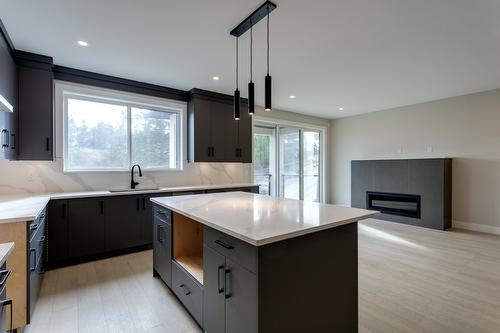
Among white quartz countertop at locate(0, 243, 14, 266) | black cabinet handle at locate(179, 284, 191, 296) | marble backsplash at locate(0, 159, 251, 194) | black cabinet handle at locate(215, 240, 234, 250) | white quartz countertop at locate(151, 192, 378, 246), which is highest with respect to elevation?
marble backsplash at locate(0, 159, 251, 194)

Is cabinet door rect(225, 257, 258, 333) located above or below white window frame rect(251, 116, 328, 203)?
below

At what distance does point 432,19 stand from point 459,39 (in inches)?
25.9

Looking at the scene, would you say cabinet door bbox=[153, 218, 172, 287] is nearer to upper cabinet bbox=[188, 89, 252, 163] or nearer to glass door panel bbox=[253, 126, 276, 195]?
upper cabinet bbox=[188, 89, 252, 163]

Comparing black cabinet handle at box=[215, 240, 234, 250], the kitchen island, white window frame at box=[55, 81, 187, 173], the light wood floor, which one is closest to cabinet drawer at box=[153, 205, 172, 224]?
the kitchen island

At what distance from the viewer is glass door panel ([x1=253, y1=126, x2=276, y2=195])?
5.79 meters

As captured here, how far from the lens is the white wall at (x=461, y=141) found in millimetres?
4496

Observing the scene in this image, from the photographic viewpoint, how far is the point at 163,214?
251 cm

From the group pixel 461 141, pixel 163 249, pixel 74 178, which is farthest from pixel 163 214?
pixel 461 141

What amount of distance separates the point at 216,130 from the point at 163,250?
2664mm

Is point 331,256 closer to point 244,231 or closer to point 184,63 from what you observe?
point 244,231

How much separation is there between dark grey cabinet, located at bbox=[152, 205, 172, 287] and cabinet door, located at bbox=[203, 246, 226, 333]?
0.77 m

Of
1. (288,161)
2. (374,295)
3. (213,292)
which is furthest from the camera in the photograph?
(288,161)

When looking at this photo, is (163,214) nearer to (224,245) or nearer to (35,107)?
(224,245)

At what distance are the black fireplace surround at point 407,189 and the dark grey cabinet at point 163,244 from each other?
4763 mm
